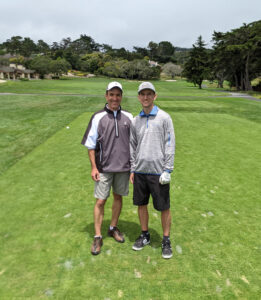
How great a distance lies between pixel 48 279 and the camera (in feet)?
10.1

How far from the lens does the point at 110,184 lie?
148 inches

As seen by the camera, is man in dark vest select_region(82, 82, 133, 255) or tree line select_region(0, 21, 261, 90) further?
tree line select_region(0, 21, 261, 90)

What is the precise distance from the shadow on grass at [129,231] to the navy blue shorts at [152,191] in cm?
78

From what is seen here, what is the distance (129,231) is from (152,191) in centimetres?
114

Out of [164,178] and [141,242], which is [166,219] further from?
[164,178]

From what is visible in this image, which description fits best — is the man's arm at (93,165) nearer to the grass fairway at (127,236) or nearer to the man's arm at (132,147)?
the man's arm at (132,147)

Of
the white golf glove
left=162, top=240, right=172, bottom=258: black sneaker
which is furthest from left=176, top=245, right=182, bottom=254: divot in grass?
the white golf glove

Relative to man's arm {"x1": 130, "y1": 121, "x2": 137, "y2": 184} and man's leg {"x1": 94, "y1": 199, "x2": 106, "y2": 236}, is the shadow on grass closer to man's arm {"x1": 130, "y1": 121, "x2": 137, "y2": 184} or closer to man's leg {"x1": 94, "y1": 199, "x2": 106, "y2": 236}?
man's leg {"x1": 94, "y1": 199, "x2": 106, "y2": 236}

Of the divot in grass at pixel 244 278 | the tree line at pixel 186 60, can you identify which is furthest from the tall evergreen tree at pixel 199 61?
the divot in grass at pixel 244 278

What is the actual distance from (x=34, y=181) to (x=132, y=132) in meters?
3.77

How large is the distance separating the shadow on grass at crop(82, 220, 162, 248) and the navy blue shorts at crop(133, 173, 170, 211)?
30.7 inches

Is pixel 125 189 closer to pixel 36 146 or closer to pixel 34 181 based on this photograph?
pixel 34 181

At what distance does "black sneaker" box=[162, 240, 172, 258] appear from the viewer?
3.53 metres

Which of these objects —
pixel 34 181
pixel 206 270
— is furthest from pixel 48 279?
pixel 34 181
